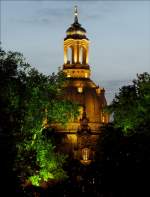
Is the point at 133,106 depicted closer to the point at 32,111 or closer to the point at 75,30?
the point at 32,111

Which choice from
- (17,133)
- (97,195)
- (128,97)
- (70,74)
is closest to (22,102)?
(17,133)

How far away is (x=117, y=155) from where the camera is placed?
84312mm

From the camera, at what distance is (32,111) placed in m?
73.2

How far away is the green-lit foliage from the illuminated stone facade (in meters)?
65.8

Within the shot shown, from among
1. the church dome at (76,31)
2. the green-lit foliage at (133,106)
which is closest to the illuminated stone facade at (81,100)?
the church dome at (76,31)

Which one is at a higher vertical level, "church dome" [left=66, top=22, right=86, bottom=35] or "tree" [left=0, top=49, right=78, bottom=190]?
"church dome" [left=66, top=22, right=86, bottom=35]

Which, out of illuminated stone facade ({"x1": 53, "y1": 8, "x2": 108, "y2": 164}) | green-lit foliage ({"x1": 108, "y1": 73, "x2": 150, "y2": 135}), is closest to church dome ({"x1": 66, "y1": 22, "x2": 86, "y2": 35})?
illuminated stone facade ({"x1": 53, "y1": 8, "x2": 108, "y2": 164})

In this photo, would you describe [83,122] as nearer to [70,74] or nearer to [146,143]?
[70,74]

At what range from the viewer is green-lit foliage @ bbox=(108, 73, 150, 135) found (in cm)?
7344

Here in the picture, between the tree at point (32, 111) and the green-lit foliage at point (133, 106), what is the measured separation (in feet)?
14.9

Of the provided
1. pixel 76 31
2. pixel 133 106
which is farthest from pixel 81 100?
pixel 133 106

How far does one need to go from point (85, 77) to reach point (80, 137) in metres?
16.6

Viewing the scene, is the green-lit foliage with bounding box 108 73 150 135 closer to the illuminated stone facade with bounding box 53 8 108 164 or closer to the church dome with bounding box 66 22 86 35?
the illuminated stone facade with bounding box 53 8 108 164

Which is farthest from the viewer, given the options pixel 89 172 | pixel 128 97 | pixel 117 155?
pixel 89 172
